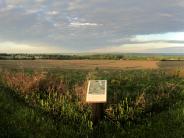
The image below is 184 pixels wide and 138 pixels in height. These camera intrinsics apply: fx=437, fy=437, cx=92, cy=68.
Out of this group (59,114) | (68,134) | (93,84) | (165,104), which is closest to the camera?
(68,134)

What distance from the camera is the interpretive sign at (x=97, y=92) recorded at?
437 inches

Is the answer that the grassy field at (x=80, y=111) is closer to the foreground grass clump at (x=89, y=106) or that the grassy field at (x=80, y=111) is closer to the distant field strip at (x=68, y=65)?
the foreground grass clump at (x=89, y=106)

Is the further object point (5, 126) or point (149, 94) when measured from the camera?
point (149, 94)

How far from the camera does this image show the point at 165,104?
14.3 metres

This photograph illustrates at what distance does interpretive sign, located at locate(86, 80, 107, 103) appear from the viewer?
1109 cm

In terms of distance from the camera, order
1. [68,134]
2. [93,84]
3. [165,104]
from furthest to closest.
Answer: [165,104] < [93,84] < [68,134]

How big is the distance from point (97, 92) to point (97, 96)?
0.50 ft

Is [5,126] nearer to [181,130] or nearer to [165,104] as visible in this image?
[181,130]

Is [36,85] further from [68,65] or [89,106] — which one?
[68,65]

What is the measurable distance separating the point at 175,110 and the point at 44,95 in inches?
172

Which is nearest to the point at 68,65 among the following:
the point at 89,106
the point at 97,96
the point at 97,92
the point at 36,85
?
the point at 36,85

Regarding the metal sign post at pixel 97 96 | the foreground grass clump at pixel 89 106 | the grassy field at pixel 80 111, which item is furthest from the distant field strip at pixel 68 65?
the metal sign post at pixel 97 96

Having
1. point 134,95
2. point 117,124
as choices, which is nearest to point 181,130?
point 117,124

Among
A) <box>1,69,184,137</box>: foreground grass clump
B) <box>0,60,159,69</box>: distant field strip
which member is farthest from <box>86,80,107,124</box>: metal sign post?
<box>0,60,159,69</box>: distant field strip
